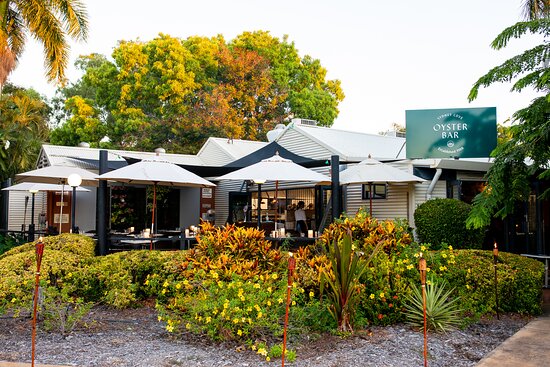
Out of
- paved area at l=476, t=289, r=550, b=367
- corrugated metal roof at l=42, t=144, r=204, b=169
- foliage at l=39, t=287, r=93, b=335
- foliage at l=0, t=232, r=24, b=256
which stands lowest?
paved area at l=476, t=289, r=550, b=367

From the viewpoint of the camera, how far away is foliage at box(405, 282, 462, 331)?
249 inches

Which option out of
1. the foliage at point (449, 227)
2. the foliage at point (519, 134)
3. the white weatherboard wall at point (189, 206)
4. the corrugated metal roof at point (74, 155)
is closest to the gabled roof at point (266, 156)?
the foliage at point (449, 227)

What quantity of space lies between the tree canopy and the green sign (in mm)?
16474

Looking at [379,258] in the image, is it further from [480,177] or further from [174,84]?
[174,84]

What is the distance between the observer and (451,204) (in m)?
11.7

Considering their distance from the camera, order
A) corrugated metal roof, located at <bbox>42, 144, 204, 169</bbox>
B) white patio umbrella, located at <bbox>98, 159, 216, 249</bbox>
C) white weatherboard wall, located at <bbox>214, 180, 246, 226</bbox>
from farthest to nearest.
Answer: white weatherboard wall, located at <bbox>214, 180, 246, 226</bbox> → corrugated metal roof, located at <bbox>42, 144, 204, 169</bbox> → white patio umbrella, located at <bbox>98, 159, 216, 249</bbox>

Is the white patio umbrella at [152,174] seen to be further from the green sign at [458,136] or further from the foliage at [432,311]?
the foliage at [432,311]

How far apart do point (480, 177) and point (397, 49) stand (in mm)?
4772

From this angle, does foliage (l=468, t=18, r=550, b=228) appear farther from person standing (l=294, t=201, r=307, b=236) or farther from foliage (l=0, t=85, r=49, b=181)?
Answer: foliage (l=0, t=85, r=49, b=181)

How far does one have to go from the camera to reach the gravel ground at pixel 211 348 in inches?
203

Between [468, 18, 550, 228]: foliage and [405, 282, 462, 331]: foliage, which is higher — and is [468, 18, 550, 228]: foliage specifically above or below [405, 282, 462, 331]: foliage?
above

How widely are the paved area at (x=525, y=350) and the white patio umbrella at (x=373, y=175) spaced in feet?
17.5

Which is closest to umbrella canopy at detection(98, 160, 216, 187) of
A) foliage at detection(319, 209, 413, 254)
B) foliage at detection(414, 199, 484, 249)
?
foliage at detection(319, 209, 413, 254)

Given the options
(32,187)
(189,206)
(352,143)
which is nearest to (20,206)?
(32,187)
